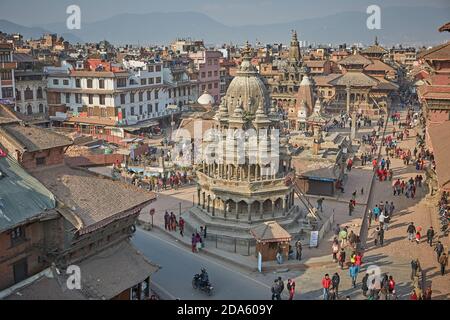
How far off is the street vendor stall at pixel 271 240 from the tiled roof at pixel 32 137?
442 inches

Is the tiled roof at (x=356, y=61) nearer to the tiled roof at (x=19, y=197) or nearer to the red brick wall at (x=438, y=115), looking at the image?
the red brick wall at (x=438, y=115)

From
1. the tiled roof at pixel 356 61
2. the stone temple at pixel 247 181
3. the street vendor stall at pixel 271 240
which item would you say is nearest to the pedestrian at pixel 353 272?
the street vendor stall at pixel 271 240

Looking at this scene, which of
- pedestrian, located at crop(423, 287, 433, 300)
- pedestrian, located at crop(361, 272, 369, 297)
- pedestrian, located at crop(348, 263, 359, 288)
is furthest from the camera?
pedestrian, located at crop(348, 263, 359, 288)

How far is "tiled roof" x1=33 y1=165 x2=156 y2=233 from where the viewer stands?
18.6 metres

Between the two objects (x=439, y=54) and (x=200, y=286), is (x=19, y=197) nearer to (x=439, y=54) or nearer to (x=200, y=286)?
(x=200, y=286)

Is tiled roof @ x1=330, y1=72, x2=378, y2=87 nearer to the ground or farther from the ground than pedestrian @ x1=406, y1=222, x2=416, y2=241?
farther from the ground

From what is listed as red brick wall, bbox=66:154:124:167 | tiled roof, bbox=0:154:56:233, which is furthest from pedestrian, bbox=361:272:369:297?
red brick wall, bbox=66:154:124:167

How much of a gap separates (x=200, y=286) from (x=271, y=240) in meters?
4.99

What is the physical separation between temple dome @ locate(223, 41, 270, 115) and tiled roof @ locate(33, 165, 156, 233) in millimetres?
13825

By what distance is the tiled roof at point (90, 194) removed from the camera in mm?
18562

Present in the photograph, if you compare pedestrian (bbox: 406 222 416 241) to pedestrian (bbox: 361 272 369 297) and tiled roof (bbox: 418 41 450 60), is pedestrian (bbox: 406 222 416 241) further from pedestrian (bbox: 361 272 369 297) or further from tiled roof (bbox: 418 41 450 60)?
tiled roof (bbox: 418 41 450 60)

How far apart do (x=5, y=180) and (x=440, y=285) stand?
1920 centimetres

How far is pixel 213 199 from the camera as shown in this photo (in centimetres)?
3150
